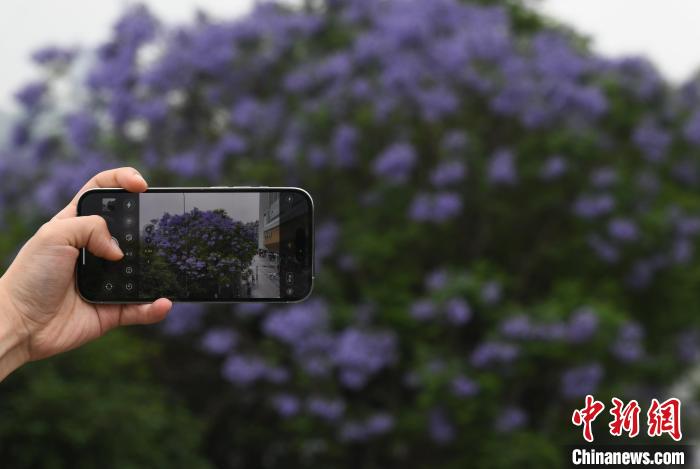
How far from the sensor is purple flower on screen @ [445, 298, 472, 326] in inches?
225

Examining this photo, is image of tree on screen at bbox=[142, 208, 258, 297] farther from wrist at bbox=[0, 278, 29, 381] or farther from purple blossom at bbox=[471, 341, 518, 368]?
purple blossom at bbox=[471, 341, 518, 368]

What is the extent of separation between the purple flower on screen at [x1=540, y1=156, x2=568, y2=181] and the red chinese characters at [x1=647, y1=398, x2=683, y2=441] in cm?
174

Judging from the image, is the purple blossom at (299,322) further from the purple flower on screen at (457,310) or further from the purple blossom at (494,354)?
the purple blossom at (494,354)

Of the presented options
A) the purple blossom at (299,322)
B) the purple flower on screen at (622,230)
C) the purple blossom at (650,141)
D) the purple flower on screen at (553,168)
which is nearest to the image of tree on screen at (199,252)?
the purple blossom at (299,322)

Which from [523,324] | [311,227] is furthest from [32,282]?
[523,324]

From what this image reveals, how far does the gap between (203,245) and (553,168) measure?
449 cm

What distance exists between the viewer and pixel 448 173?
19.7 ft

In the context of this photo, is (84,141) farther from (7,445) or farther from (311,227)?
(311,227)

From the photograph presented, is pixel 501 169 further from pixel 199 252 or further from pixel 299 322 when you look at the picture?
pixel 199 252

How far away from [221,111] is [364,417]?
261 centimetres

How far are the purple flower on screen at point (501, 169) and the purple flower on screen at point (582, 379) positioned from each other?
1364mm

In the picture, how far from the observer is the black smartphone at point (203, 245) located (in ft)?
6.88

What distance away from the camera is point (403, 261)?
6359 mm

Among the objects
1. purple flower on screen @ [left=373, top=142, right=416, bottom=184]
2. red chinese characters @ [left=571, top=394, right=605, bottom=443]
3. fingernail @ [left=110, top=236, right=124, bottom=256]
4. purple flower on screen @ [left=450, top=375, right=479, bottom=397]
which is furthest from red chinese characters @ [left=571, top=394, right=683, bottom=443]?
fingernail @ [left=110, top=236, right=124, bottom=256]
